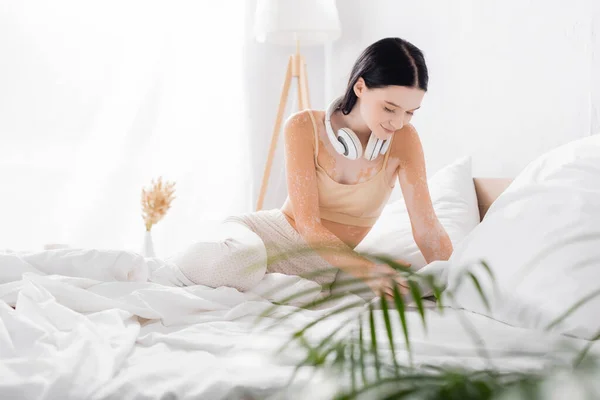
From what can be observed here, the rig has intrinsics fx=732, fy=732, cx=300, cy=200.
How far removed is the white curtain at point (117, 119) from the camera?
3.45m

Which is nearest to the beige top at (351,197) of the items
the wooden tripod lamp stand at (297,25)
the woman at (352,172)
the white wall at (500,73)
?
the woman at (352,172)

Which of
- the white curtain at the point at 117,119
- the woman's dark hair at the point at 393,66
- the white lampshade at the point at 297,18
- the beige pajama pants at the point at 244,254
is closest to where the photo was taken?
the beige pajama pants at the point at 244,254

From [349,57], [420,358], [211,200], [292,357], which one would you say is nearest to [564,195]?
[420,358]

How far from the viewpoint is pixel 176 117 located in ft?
12.3

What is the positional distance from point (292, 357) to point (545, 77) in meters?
1.58

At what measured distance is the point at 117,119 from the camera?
3.63 metres

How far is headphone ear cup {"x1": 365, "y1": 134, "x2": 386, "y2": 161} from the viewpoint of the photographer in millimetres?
2018

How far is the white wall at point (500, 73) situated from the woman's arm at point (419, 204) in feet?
1.59

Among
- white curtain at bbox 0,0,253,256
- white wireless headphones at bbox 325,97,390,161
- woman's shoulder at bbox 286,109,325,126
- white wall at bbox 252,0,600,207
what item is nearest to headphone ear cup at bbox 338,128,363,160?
white wireless headphones at bbox 325,97,390,161

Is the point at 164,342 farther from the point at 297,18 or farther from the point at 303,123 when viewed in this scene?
the point at 297,18

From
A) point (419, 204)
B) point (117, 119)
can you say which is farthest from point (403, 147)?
point (117, 119)

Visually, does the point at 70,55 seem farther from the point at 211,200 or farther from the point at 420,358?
the point at 420,358

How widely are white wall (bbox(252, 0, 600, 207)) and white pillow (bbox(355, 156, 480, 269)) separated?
277 mm

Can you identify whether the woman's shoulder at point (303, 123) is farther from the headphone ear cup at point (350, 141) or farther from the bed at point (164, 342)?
the bed at point (164, 342)
